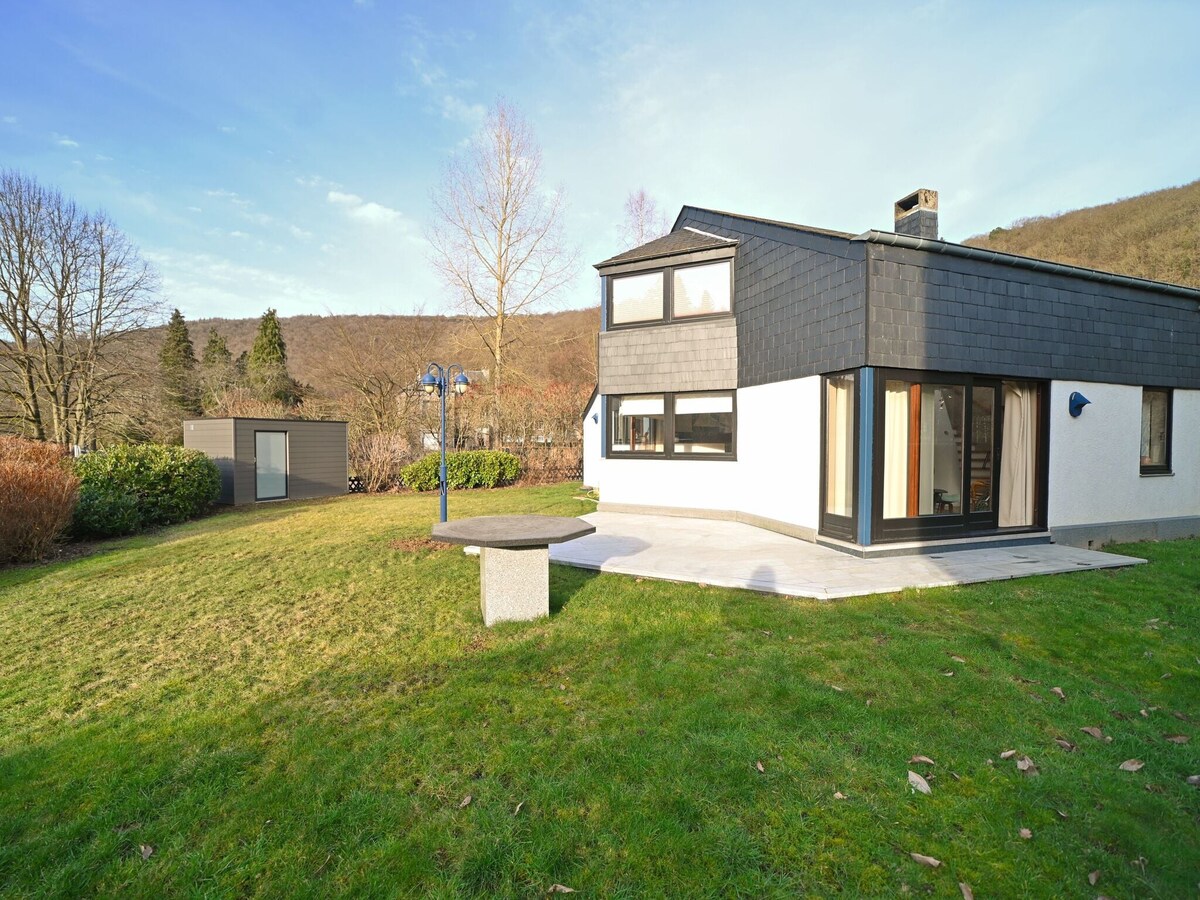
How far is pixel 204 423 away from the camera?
1344 centimetres

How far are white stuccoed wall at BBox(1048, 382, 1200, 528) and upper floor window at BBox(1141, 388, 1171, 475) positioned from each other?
11 centimetres

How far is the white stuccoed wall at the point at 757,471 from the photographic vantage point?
721 centimetres

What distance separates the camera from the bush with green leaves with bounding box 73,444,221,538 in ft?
28.5

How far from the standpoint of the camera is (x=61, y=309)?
56.2 ft

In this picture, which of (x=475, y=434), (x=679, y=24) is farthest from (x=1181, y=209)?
(x=475, y=434)

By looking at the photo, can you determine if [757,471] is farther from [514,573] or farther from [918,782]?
[918,782]

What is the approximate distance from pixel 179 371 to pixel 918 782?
2792 cm

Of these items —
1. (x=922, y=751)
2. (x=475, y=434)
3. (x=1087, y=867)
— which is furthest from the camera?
(x=475, y=434)

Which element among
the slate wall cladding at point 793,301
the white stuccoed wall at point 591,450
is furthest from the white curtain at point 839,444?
the white stuccoed wall at point 591,450

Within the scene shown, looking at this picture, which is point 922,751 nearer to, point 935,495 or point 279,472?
point 935,495

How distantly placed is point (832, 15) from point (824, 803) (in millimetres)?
12090

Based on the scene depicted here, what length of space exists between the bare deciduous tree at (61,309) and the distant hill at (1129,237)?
28.8 meters

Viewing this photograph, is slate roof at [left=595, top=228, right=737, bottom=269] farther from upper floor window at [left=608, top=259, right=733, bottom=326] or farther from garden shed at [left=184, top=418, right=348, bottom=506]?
garden shed at [left=184, top=418, right=348, bottom=506]

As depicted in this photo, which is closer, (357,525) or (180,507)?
(357,525)
